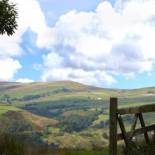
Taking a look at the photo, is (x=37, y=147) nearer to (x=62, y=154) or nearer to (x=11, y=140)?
(x=62, y=154)

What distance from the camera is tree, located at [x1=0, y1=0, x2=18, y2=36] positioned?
77.7ft

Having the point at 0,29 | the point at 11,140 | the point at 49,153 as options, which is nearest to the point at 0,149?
the point at 11,140

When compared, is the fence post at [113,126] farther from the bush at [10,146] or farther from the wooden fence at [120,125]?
the bush at [10,146]

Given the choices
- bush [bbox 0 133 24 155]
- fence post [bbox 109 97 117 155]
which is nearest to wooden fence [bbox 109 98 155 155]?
fence post [bbox 109 97 117 155]

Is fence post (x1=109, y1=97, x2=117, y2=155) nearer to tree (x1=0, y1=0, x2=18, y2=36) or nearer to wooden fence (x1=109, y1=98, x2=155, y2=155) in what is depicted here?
wooden fence (x1=109, y1=98, x2=155, y2=155)

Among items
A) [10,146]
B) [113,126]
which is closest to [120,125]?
[113,126]

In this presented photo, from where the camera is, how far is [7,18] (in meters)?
23.8

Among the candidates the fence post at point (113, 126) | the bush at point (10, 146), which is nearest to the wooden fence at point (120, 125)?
the fence post at point (113, 126)

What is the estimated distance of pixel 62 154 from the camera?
2028cm

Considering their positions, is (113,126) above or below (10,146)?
above

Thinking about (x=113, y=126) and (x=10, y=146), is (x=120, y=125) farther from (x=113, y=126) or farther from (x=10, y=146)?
(x=10, y=146)

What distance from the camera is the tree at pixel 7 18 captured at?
23.7 meters

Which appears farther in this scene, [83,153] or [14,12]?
[14,12]

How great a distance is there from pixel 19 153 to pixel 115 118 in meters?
4.35
